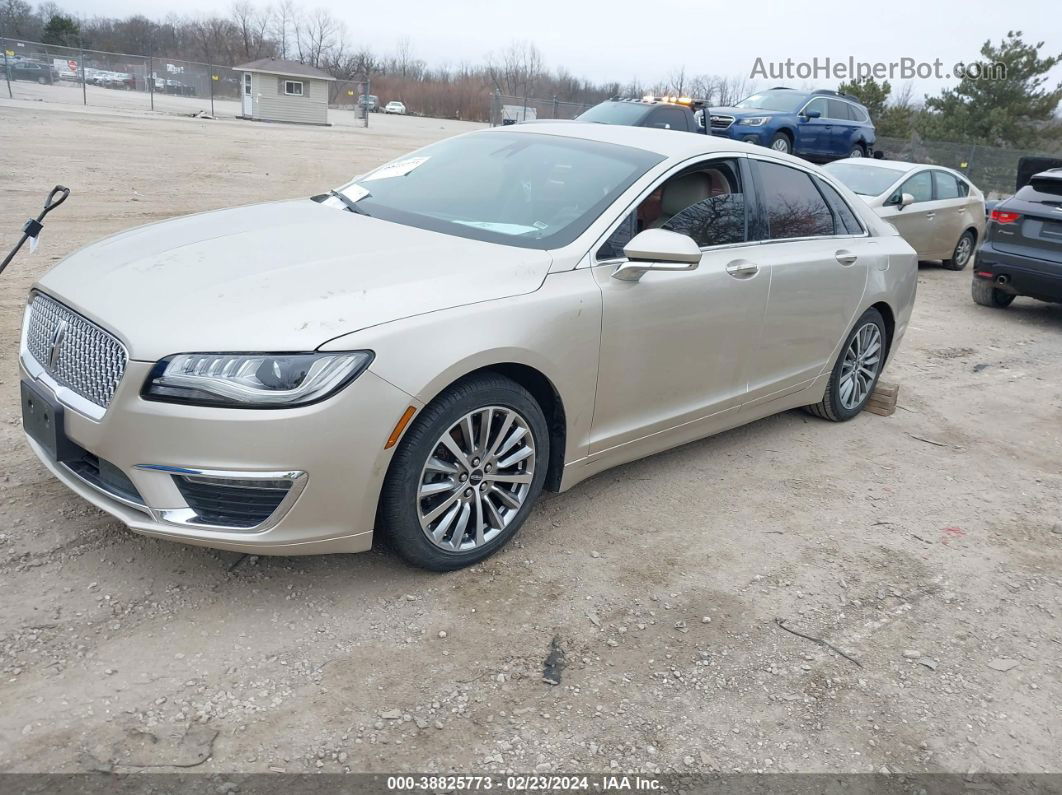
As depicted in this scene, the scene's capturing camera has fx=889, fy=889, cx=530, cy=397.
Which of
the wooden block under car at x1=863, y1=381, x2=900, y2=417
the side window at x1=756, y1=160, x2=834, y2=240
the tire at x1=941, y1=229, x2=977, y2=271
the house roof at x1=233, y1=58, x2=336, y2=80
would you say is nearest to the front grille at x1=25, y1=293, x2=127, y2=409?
the side window at x1=756, y1=160, x2=834, y2=240

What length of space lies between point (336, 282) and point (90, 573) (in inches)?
54.7

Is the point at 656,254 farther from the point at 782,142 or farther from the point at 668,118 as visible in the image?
the point at 782,142

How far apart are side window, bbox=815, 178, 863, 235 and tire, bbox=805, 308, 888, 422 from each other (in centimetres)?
52

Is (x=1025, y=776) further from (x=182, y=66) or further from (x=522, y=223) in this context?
(x=182, y=66)

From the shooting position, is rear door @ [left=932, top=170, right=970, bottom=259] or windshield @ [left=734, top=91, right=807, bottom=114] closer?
rear door @ [left=932, top=170, right=970, bottom=259]

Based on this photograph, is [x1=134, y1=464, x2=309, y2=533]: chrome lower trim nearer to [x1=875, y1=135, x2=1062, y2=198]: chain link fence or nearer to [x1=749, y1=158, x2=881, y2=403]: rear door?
[x1=749, y1=158, x2=881, y2=403]: rear door

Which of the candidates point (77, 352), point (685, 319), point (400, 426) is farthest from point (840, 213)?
point (77, 352)

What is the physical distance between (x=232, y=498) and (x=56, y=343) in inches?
37.0

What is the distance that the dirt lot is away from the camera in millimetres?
2619

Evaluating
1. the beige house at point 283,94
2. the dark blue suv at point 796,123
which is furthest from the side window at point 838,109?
the beige house at point 283,94

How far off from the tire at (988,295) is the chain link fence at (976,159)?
2190 centimetres

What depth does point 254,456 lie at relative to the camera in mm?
2801

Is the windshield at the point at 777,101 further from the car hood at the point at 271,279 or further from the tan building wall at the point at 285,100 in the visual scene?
the tan building wall at the point at 285,100

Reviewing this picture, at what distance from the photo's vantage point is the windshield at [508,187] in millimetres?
3812
